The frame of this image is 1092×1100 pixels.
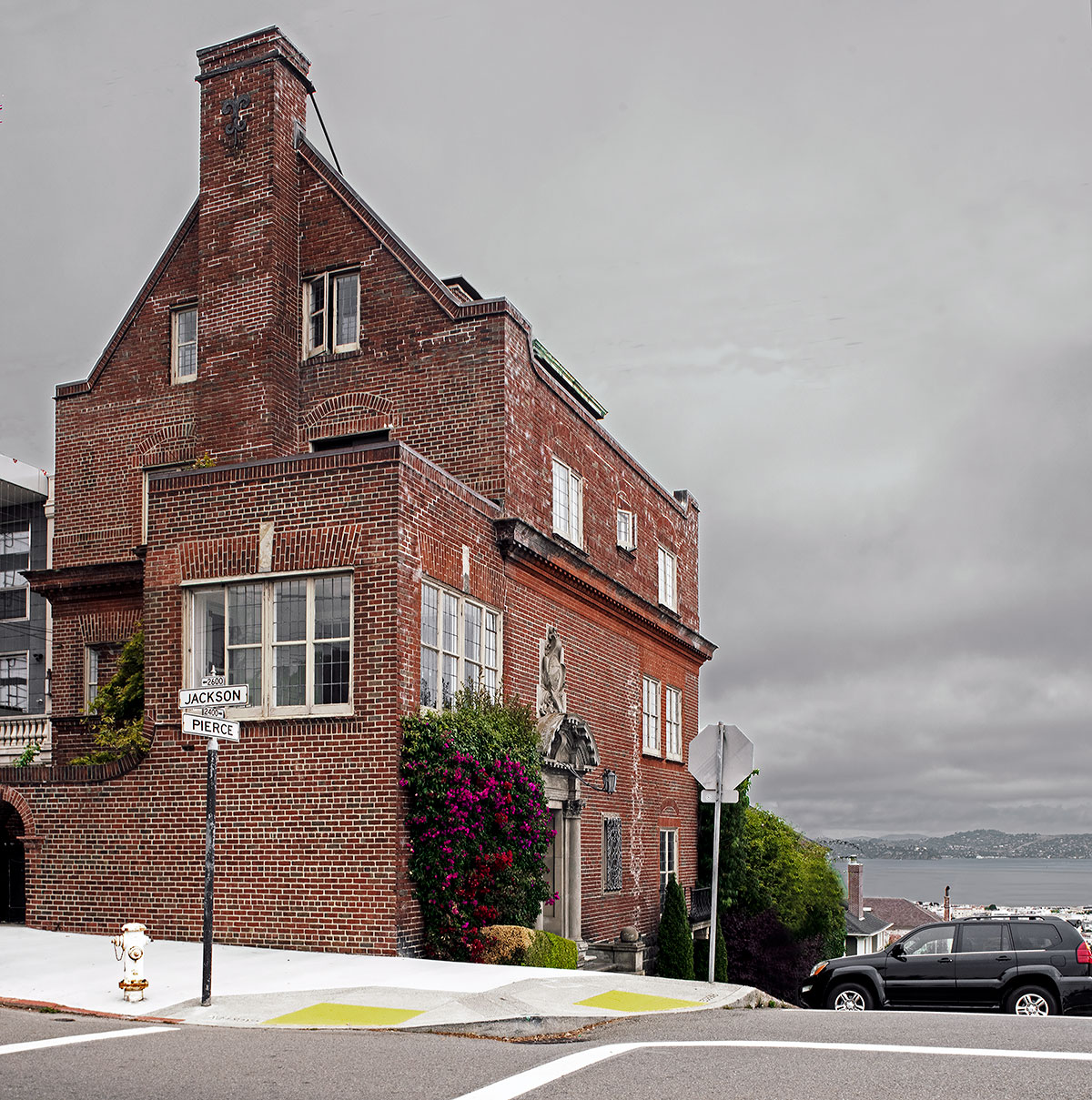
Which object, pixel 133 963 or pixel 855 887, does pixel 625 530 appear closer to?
pixel 133 963

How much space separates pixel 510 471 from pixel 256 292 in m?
6.19

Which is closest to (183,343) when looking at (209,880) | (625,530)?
(625,530)

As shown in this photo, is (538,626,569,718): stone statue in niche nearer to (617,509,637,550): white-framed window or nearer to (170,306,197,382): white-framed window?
(617,509,637,550): white-framed window

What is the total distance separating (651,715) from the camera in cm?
3084

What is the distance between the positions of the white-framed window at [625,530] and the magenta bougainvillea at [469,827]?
10.3m

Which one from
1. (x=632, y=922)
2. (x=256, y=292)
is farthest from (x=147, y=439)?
(x=632, y=922)

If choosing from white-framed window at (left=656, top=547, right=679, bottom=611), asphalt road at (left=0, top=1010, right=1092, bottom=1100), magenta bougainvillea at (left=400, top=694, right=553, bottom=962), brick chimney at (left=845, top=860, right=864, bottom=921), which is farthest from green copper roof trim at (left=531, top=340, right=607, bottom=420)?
brick chimney at (left=845, top=860, right=864, bottom=921)

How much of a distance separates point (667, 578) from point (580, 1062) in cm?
2410

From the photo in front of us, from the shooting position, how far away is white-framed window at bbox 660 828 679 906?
101ft

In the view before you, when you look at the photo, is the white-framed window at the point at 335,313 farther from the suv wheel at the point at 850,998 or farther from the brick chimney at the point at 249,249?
the suv wheel at the point at 850,998

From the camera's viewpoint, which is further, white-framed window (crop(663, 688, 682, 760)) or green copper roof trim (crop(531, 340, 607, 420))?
white-framed window (crop(663, 688, 682, 760))

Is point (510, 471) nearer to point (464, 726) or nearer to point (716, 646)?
point (464, 726)

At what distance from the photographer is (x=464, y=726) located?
61.4 feet

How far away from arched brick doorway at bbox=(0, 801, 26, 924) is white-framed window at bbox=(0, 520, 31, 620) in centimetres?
1077
